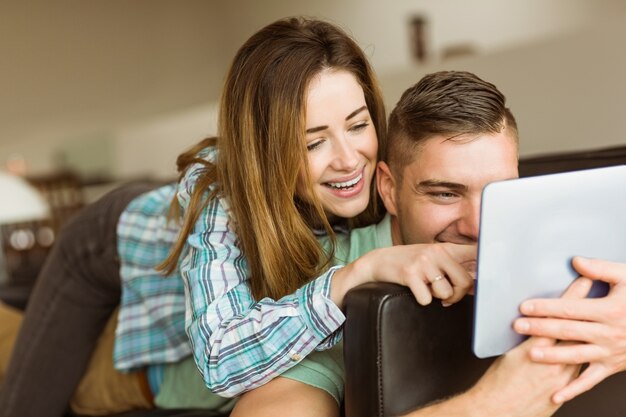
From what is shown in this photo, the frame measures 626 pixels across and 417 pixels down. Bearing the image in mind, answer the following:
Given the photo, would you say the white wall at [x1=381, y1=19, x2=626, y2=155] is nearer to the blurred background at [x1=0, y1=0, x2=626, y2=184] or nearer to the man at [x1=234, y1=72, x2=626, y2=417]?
the man at [x1=234, y1=72, x2=626, y2=417]

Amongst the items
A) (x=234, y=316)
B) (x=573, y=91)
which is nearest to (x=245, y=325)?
(x=234, y=316)

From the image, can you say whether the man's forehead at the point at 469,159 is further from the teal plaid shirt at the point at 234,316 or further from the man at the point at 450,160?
the teal plaid shirt at the point at 234,316

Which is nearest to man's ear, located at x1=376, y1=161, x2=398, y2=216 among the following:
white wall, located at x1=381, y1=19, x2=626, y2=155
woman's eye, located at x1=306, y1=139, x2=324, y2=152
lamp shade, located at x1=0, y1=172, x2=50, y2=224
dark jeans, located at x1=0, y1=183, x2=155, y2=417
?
woman's eye, located at x1=306, y1=139, x2=324, y2=152

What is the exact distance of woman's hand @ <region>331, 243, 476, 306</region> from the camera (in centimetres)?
106

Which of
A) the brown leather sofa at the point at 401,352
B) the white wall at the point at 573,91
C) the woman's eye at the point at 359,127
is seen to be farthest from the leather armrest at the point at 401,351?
the white wall at the point at 573,91

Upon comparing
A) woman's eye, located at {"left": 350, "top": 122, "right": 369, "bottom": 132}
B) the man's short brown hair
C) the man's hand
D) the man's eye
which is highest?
the man's short brown hair

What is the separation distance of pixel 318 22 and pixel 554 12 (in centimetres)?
318

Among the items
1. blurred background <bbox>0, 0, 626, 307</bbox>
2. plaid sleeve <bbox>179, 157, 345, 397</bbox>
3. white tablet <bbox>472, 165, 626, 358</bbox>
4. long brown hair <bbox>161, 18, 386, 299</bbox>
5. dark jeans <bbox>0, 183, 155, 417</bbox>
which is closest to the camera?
white tablet <bbox>472, 165, 626, 358</bbox>

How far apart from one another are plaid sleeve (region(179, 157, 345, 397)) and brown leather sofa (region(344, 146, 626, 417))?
0.24 ft

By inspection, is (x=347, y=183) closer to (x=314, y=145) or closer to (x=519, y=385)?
(x=314, y=145)

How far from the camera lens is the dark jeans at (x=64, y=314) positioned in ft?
6.55

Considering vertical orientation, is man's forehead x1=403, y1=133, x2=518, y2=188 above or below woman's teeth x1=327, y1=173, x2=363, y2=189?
above

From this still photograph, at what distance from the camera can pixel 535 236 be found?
95 cm

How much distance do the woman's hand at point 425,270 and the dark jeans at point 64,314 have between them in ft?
3.29
